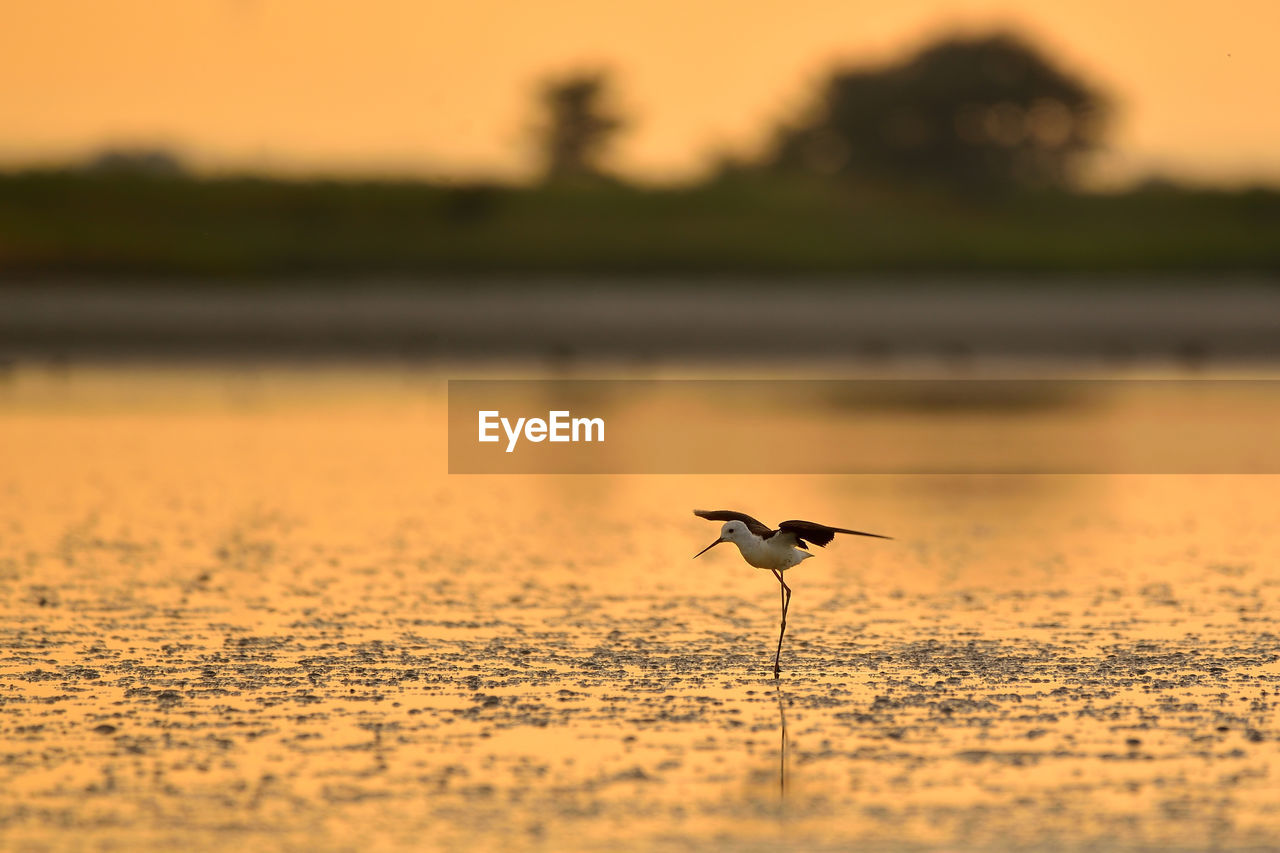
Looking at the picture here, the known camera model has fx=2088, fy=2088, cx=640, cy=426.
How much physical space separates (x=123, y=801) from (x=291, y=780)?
25.0 inches

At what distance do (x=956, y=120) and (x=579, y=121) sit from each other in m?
13.1

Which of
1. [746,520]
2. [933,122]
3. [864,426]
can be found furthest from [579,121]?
[746,520]

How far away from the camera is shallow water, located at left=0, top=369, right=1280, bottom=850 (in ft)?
24.1

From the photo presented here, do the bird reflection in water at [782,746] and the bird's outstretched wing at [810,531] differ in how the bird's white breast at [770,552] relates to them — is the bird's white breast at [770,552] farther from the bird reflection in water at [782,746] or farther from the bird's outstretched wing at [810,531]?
the bird reflection in water at [782,746]

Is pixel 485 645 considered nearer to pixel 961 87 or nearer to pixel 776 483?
pixel 776 483

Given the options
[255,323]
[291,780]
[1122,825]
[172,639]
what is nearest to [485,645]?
[172,639]

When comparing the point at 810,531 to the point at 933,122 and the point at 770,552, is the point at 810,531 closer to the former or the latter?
the point at 770,552

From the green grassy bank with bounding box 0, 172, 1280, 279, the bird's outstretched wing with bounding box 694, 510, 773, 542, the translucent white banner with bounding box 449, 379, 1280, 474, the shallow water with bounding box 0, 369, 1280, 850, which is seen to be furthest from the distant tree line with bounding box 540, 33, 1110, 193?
the bird's outstretched wing with bounding box 694, 510, 773, 542

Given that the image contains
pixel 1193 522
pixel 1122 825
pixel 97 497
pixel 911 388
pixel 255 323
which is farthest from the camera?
pixel 255 323

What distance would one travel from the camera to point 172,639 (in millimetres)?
10602

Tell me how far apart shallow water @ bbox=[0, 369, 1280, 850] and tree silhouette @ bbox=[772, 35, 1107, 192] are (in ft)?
182

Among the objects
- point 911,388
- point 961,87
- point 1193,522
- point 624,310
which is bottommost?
point 1193,522

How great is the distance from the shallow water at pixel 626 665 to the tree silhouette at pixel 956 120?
5539 cm

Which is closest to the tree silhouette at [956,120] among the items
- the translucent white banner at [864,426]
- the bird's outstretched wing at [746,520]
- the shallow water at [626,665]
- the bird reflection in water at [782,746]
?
the translucent white banner at [864,426]
